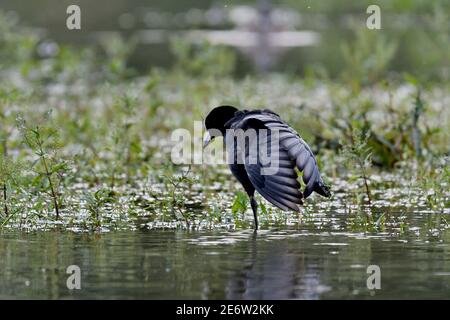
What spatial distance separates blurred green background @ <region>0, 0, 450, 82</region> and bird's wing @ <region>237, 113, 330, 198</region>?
7310 mm

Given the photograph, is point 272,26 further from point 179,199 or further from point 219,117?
point 179,199

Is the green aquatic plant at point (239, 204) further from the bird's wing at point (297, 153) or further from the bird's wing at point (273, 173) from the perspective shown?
the bird's wing at point (297, 153)

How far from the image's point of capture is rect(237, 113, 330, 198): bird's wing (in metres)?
8.95

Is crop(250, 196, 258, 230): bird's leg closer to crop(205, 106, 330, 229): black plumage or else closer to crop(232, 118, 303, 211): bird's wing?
crop(205, 106, 330, 229): black plumage

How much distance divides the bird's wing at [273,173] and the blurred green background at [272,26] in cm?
745

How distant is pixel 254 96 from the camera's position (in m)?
14.9

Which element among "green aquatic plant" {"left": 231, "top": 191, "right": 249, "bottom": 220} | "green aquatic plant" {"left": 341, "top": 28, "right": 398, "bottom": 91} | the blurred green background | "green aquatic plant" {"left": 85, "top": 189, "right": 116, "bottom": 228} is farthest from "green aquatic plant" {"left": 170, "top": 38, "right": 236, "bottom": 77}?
"green aquatic plant" {"left": 85, "top": 189, "right": 116, "bottom": 228}

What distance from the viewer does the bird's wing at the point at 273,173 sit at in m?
8.76

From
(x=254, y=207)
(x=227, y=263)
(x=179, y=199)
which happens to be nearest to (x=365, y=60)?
(x=179, y=199)

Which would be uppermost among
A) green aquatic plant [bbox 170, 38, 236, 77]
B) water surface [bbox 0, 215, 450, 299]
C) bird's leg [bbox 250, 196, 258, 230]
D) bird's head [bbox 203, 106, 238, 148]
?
green aquatic plant [bbox 170, 38, 236, 77]

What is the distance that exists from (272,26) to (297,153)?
61.5ft

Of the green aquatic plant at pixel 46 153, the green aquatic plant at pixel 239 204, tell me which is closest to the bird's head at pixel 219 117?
the green aquatic plant at pixel 239 204

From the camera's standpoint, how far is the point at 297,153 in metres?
8.98

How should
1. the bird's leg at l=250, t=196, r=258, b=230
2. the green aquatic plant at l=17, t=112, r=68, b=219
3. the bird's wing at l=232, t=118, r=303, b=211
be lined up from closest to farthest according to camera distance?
1. the bird's wing at l=232, t=118, r=303, b=211
2. the bird's leg at l=250, t=196, r=258, b=230
3. the green aquatic plant at l=17, t=112, r=68, b=219
